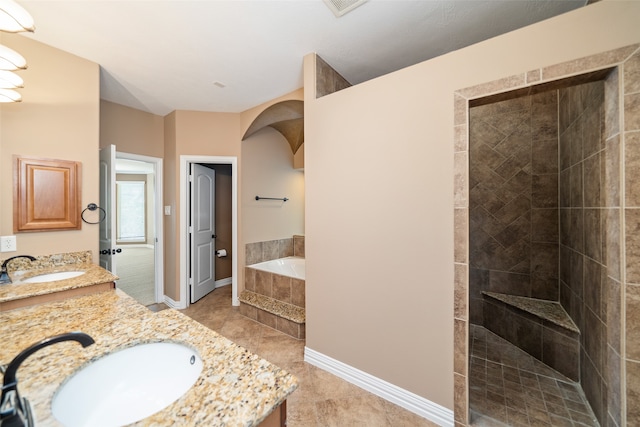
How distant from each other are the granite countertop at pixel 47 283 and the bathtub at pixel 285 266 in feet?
5.72

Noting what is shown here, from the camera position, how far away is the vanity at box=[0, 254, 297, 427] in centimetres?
62

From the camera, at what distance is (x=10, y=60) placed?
4.44ft

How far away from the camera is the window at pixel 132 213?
8.12 m

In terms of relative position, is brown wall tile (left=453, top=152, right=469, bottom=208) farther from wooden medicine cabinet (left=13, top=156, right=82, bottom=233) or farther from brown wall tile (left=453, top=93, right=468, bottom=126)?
wooden medicine cabinet (left=13, top=156, right=82, bottom=233)

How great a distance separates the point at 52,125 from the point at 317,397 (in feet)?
9.61

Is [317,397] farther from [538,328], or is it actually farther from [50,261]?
[50,261]

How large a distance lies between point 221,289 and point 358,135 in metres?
3.48

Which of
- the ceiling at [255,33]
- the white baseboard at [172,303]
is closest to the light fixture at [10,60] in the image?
the ceiling at [255,33]

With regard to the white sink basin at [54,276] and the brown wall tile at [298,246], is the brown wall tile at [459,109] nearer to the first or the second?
the white sink basin at [54,276]

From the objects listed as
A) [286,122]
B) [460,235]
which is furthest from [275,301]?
[286,122]

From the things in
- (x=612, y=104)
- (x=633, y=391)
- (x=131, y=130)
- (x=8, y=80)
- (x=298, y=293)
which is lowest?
(x=298, y=293)

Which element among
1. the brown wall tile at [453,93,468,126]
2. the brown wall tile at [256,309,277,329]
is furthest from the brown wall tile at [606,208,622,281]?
the brown wall tile at [256,309,277,329]

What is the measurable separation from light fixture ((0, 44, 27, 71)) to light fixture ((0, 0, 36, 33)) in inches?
10.8

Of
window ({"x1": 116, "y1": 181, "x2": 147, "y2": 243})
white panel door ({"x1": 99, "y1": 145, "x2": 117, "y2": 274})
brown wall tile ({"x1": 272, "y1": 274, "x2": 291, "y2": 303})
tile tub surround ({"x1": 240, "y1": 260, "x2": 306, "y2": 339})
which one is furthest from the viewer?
window ({"x1": 116, "y1": 181, "x2": 147, "y2": 243})
